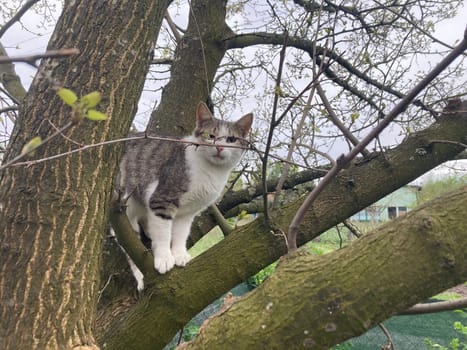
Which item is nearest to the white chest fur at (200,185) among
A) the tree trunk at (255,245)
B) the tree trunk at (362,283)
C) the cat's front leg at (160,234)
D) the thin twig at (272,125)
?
the cat's front leg at (160,234)

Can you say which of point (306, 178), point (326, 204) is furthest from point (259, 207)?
point (326, 204)

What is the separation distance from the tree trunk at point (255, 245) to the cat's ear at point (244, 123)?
100cm

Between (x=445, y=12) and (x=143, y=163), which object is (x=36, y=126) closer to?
(x=143, y=163)

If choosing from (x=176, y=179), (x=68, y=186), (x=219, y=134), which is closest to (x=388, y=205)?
(x=219, y=134)

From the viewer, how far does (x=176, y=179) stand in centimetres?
286

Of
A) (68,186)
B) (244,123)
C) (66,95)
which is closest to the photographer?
(66,95)

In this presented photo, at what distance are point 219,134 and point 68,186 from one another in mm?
1555

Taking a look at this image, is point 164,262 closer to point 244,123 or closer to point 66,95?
point 244,123

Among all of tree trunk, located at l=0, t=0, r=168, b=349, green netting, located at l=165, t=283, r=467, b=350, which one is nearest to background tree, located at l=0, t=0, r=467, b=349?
tree trunk, located at l=0, t=0, r=168, b=349

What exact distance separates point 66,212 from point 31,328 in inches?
15.3

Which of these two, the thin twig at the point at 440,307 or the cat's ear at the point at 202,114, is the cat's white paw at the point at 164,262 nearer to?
the cat's ear at the point at 202,114

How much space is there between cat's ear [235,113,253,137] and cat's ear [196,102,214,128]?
211 millimetres

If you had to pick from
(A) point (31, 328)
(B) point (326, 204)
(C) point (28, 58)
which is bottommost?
(A) point (31, 328)

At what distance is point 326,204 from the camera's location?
2229 mm
